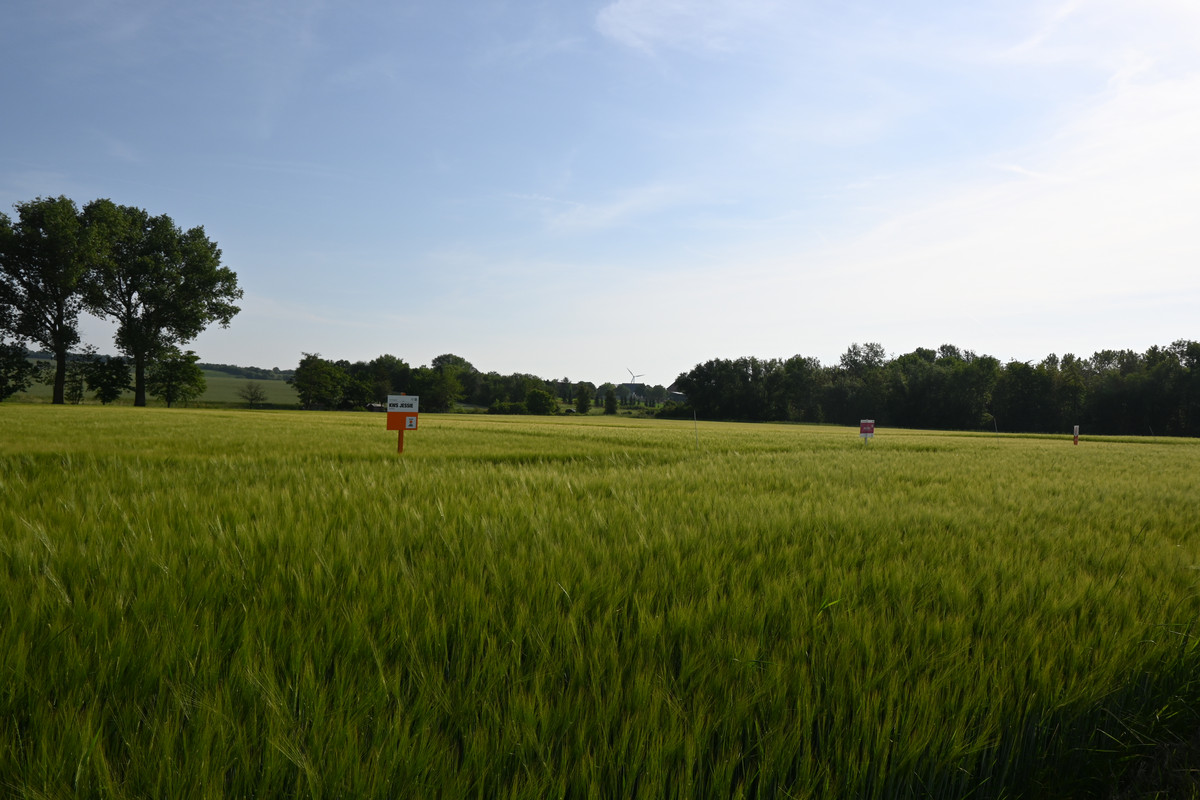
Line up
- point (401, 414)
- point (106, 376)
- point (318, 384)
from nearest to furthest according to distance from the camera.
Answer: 1. point (401, 414)
2. point (106, 376)
3. point (318, 384)

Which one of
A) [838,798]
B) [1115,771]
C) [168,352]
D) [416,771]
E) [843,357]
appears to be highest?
[843,357]

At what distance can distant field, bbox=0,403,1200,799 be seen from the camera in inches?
44.9

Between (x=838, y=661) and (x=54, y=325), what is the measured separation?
6040 centimetres

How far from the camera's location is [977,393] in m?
79.1

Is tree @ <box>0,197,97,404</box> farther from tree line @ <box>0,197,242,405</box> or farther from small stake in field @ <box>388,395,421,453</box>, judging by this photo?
small stake in field @ <box>388,395,421,453</box>

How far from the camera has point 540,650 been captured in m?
1.64

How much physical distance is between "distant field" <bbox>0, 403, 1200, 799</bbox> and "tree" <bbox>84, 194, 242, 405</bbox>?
51.8 metres

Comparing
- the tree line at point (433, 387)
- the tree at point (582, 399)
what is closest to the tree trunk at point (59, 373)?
the tree line at point (433, 387)

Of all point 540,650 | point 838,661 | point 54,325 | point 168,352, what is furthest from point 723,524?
point 54,325

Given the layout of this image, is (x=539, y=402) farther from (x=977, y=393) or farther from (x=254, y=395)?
(x=977, y=393)

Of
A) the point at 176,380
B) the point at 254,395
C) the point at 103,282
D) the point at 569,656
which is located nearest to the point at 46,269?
the point at 103,282

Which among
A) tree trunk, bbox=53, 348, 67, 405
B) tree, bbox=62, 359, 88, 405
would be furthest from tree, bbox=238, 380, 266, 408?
tree trunk, bbox=53, 348, 67, 405

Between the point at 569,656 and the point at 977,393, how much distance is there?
96.4m

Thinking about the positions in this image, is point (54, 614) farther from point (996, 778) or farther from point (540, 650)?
point (996, 778)
